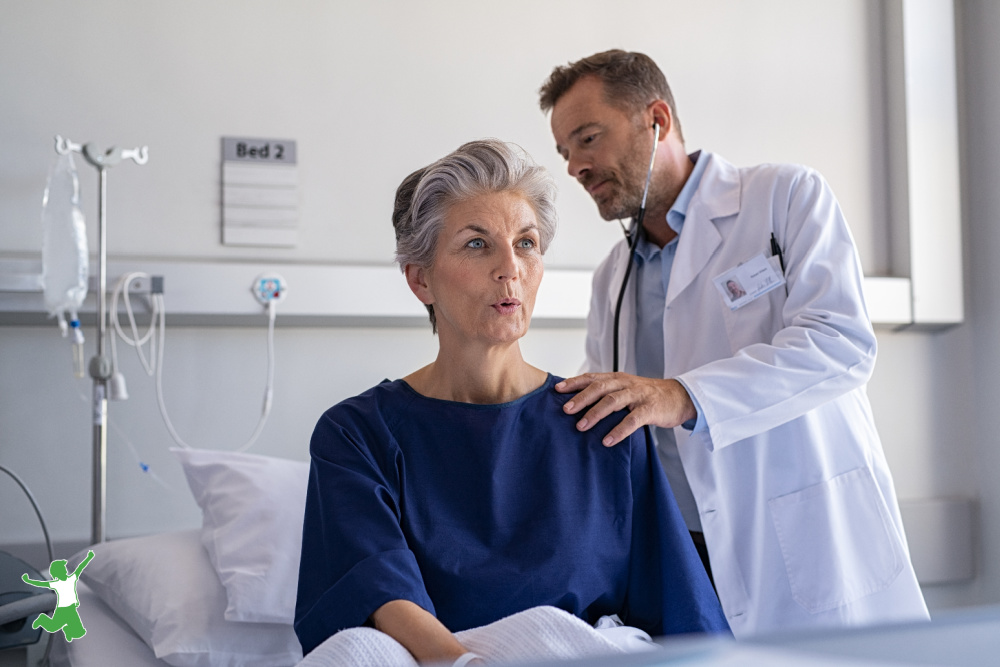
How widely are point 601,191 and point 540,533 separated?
86cm

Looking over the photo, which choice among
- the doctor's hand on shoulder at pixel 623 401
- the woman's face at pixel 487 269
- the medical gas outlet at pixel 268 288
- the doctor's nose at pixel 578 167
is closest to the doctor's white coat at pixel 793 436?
the doctor's hand on shoulder at pixel 623 401

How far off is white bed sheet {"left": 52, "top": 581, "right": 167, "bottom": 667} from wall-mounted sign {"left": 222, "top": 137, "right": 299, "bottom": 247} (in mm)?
975

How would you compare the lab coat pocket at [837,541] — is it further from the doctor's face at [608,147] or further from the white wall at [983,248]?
the white wall at [983,248]

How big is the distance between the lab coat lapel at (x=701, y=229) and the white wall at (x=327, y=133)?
73 cm

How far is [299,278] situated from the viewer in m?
2.32

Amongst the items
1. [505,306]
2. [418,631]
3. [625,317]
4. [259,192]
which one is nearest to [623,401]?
[505,306]

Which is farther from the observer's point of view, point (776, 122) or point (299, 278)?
point (776, 122)

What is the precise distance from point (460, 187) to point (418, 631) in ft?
2.16

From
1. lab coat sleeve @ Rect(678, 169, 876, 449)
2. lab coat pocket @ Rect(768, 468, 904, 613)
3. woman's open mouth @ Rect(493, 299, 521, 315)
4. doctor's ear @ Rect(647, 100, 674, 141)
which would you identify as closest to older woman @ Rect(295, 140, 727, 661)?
woman's open mouth @ Rect(493, 299, 521, 315)

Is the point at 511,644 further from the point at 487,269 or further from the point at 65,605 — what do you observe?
the point at 65,605

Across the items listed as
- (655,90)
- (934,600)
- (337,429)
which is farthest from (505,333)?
(934,600)

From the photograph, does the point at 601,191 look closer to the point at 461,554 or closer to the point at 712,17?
the point at 461,554

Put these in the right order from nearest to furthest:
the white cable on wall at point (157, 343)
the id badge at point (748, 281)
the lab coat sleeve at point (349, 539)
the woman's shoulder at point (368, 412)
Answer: the lab coat sleeve at point (349, 539) < the woman's shoulder at point (368, 412) < the id badge at point (748, 281) < the white cable on wall at point (157, 343)

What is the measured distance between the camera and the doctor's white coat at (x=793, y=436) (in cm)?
161
